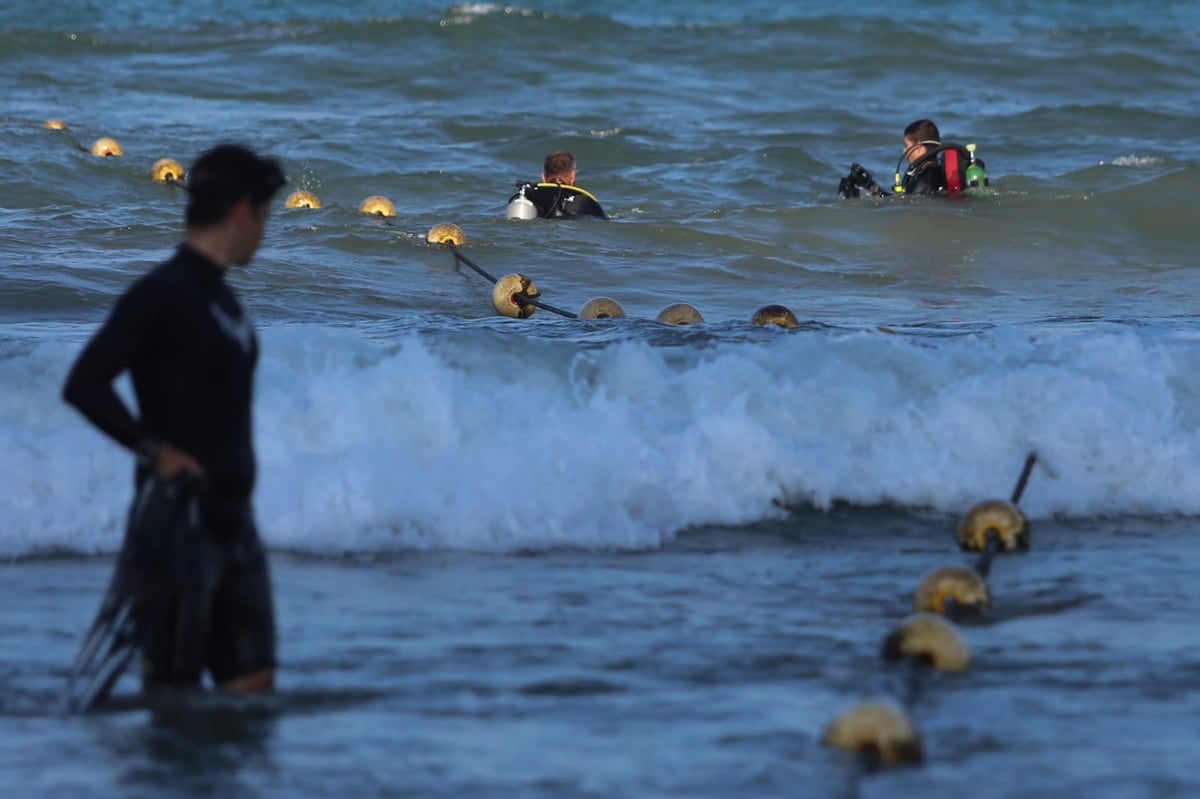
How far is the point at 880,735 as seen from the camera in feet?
16.5

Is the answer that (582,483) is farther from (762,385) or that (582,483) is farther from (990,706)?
(990,706)

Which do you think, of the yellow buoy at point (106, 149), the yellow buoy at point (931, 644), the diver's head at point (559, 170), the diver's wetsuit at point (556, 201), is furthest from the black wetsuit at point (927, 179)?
the yellow buoy at point (931, 644)

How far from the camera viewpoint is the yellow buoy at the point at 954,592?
664 cm

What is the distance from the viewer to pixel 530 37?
31.4m

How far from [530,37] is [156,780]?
27417 mm

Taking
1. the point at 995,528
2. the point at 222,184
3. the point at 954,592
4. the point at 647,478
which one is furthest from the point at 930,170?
the point at 222,184

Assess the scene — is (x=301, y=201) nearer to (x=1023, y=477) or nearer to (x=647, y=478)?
(x=647, y=478)

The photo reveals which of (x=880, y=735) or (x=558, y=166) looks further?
(x=558, y=166)

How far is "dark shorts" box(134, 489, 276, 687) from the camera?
16.4ft

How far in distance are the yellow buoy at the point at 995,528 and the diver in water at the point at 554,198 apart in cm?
950

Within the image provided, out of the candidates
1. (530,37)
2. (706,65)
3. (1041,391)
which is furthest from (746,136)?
(1041,391)

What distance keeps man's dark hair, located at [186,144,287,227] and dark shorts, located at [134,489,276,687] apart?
85cm

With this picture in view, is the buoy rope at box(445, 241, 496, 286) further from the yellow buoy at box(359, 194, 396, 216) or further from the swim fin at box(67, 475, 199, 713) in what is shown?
the swim fin at box(67, 475, 199, 713)

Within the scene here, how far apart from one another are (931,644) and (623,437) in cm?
321
